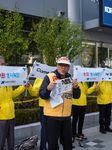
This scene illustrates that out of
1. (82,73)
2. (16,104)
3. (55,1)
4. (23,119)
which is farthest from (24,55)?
(82,73)

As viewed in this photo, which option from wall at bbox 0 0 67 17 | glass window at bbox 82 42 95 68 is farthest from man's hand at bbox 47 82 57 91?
glass window at bbox 82 42 95 68

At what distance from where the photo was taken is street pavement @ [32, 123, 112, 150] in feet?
16.8

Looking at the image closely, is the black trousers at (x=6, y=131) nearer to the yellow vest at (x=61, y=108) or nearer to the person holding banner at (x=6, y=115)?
the person holding banner at (x=6, y=115)

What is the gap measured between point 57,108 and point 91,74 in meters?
2.46

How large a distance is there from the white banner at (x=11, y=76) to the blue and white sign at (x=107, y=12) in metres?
7.94

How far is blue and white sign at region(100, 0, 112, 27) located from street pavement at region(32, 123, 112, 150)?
6.56m

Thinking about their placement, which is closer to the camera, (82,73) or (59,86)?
(59,86)

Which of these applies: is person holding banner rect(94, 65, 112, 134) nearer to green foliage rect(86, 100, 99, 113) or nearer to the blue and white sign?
green foliage rect(86, 100, 99, 113)

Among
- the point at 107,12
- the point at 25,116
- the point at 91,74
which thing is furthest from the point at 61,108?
the point at 107,12

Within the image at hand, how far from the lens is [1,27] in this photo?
6586 mm

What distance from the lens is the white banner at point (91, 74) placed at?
5105mm

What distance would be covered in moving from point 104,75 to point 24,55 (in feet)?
19.5

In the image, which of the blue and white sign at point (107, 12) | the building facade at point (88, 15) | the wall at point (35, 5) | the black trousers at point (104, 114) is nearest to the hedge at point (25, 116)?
the black trousers at point (104, 114)

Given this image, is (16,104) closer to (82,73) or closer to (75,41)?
(82,73)
